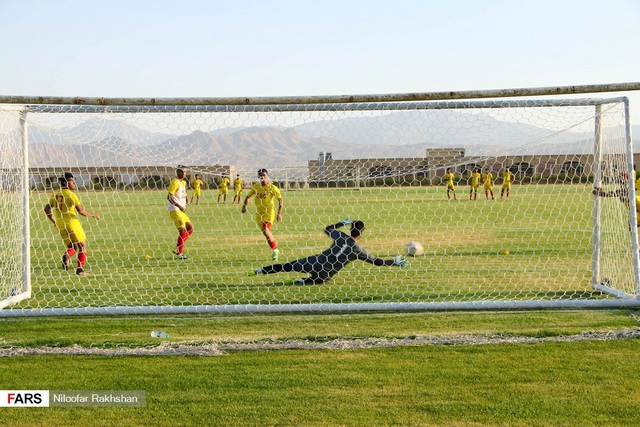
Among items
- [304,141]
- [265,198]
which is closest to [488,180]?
[265,198]

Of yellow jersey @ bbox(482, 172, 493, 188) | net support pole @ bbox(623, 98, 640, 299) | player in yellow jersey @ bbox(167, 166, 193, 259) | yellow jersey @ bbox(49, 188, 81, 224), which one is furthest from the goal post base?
yellow jersey @ bbox(482, 172, 493, 188)

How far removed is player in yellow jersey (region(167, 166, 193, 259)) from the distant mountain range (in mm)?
2310

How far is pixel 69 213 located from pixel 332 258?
4264mm

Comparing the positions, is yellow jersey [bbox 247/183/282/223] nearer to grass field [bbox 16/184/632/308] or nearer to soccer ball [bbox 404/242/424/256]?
grass field [bbox 16/184/632/308]

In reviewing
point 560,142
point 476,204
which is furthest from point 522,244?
point 476,204

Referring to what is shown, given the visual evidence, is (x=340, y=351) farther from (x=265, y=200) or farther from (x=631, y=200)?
(x=265, y=200)

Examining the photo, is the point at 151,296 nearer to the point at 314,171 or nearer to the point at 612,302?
the point at 314,171

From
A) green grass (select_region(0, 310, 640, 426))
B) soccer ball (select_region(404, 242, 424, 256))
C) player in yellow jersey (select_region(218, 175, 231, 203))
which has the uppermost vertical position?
player in yellow jersey (select_region(218, 175, 231, 203))

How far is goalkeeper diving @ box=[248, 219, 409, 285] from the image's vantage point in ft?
26.3

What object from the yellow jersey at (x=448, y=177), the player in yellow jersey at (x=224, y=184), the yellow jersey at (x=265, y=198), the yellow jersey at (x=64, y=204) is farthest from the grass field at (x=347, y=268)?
the player in yellow jersey at (x=224, y=184)

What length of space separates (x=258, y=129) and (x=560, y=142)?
4.14 m

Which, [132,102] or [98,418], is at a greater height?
[132,102]

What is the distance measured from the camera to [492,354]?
17.8ft

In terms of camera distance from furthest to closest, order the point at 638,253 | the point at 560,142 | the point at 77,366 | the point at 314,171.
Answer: the point at 314,171
the point at 560,142
the point at 638,253
the point at 77,366
